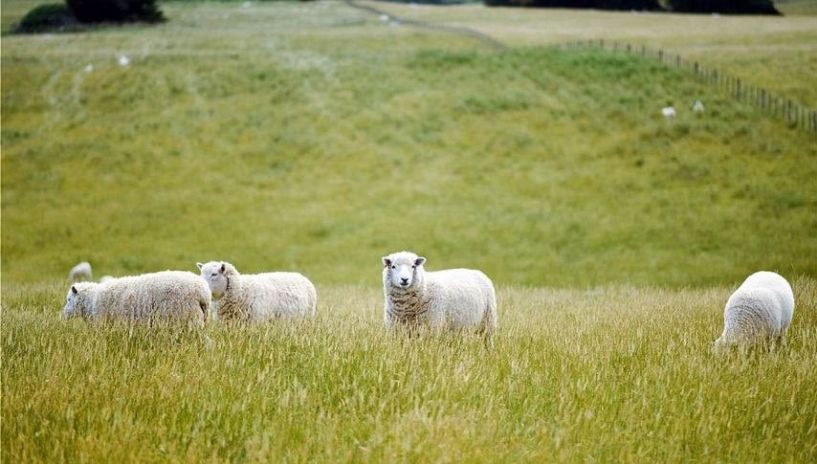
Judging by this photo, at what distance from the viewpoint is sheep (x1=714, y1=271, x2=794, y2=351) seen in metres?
8.12

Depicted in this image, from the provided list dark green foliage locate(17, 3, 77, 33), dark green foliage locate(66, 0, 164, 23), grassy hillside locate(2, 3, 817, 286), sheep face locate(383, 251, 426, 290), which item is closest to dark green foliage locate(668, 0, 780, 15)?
grassy hillside locate(2, 3, 817, 286)

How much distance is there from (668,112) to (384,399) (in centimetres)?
3330

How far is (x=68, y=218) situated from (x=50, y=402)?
2897 centimetres

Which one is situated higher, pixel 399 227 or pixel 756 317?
pixel 756 317

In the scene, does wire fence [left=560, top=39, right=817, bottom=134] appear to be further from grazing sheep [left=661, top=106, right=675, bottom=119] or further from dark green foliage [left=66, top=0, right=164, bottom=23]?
dark green foliage [left=66, top=0, right=164, bottom=23]

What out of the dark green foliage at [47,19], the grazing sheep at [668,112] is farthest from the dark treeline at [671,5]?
the dark green foliage at [47,19]

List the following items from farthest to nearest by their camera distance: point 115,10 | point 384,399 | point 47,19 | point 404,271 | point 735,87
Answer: point 115,10, point 47,19, point 735,87, point 404,271, point 384,399

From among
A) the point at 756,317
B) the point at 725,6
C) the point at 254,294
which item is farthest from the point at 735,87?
the point at 254,294

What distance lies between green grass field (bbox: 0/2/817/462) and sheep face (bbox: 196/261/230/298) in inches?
56.4

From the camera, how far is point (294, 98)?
43.8 m

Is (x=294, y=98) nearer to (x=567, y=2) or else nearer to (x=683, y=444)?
(x=567, y=2)

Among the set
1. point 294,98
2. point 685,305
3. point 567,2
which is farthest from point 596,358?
point 567,2

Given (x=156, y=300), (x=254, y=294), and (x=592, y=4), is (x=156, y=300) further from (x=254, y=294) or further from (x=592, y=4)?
(x=592, y=4)

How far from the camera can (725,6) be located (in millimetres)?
29500
